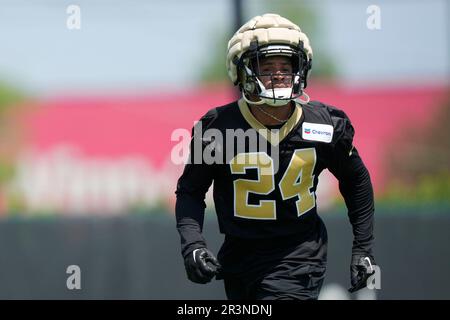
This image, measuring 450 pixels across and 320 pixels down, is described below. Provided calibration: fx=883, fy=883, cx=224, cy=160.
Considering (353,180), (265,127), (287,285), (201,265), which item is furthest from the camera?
(353,180)

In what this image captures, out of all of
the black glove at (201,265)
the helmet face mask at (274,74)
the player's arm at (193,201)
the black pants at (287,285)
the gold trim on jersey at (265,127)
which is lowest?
the black pants at (287,285)

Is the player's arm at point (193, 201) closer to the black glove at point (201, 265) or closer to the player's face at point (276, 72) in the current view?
the black glove at point (201, 265)

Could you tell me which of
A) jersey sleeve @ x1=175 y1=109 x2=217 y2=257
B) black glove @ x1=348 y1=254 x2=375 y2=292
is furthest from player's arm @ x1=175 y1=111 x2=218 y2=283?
black glove @ x1=348 y1=254 x2=375 y2=292

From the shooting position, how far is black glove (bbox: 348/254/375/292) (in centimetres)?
396

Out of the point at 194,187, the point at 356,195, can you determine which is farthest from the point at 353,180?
the point at 194,187

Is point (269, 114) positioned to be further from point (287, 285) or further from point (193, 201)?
point (287, 285)

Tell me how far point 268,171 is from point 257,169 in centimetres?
5

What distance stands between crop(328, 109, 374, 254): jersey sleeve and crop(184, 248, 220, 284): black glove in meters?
0.75

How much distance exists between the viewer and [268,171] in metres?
3.95

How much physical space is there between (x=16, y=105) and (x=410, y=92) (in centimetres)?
1311

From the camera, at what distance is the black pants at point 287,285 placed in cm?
384

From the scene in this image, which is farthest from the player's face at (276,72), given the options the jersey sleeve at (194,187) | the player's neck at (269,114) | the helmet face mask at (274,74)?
the jersey sleeve at (194,187)

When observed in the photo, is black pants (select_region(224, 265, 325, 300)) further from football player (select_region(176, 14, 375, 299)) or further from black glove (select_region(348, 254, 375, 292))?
black glove (select_region(348, 254, 375, 292))
